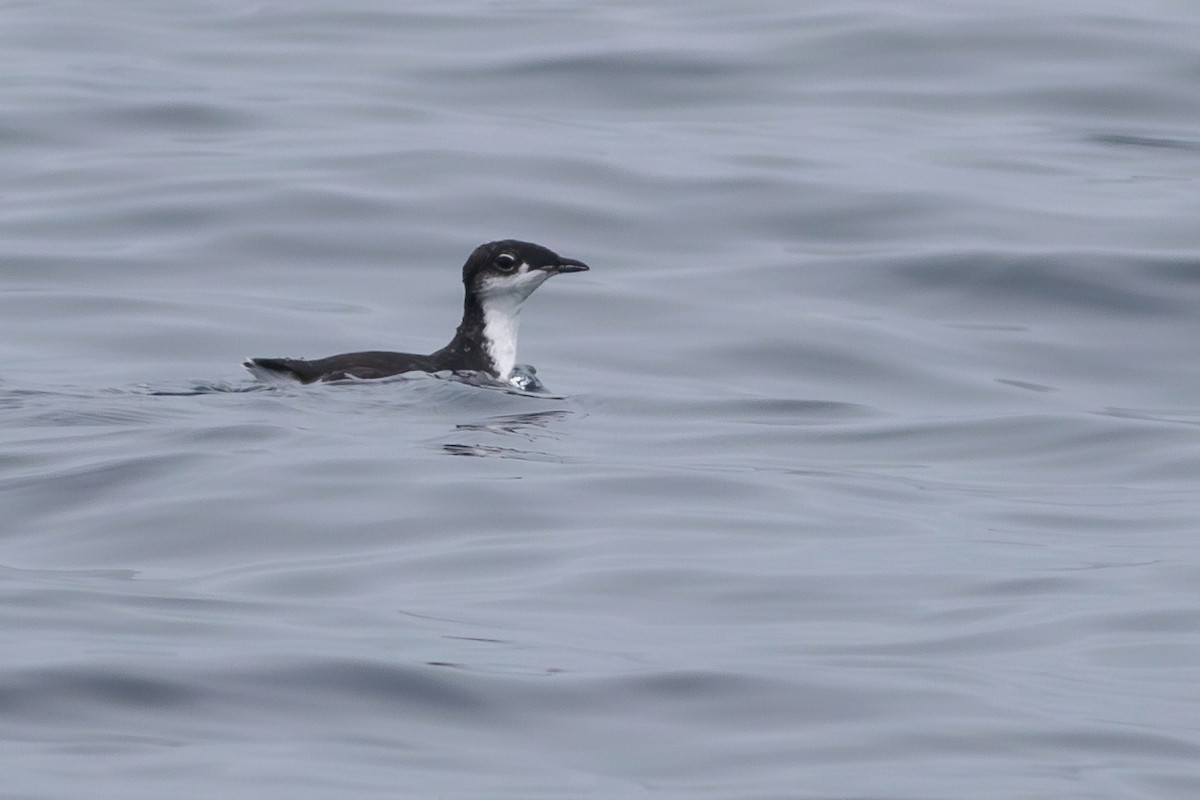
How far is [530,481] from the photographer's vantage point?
415 inches

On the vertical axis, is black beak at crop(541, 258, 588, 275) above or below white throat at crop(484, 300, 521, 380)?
above

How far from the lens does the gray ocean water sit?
6633mm

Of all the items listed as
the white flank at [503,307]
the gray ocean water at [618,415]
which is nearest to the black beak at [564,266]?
the white flank at [503,307]

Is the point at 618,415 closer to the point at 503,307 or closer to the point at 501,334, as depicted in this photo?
the point at 501,334

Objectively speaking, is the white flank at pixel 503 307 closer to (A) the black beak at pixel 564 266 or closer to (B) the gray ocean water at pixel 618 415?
(A) the black beak at pixel 564 266

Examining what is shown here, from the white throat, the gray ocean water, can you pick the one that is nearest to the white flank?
the white throat

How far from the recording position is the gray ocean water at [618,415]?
6.63 meters

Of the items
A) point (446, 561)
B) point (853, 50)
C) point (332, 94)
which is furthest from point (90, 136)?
point (446, 561)

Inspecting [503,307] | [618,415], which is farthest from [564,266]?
[618,415]

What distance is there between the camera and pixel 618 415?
13.1 m

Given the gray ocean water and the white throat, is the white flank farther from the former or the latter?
the gray ocean water

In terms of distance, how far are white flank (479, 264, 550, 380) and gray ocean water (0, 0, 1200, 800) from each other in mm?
435

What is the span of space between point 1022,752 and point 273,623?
2705 millimetres

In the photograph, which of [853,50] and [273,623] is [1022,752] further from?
[853,50]
